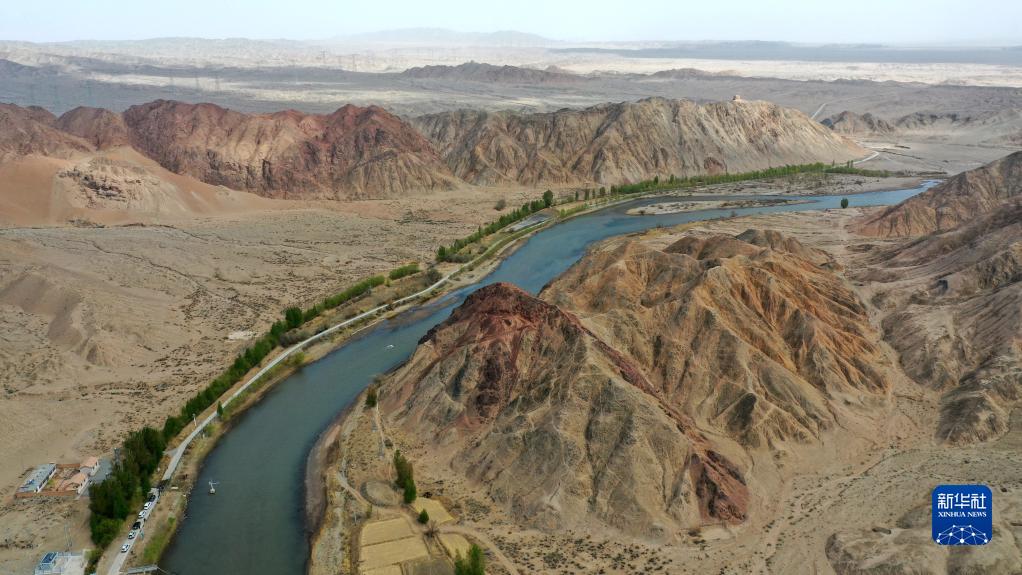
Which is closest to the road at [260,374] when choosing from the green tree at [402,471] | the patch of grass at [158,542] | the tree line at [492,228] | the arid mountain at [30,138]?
the patch of grass at [158,542]

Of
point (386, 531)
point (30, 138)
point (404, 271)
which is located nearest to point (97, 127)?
point (30, 138)

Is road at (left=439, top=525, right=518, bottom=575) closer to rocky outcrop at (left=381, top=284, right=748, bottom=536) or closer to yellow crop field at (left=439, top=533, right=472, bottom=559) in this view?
yellow crop field at (left=439, top=533, right=472, bottom=559)

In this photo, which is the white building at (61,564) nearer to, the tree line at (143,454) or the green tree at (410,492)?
→ the tree line at (143,454)

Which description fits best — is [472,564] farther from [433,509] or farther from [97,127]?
[97,127]

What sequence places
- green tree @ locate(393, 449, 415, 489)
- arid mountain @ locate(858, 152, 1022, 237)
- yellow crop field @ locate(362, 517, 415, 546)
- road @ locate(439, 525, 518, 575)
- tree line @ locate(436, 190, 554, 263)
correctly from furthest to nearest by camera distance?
arid mountain @ locate(858, 152, 1022, 237) → tree line @ locate(436, 190, 554, 263) → green tree @ locate(393, 449, 415, 489) → yellow crop field @ locate(362, 517, 415, 546) → road @ locate(439, 525, 518, 575)

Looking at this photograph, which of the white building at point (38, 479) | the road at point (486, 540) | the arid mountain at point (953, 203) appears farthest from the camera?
the arid mountain at point (953, 203)

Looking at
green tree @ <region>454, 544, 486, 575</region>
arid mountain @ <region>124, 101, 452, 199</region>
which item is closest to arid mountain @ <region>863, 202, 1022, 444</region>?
green tree @ <region>454, 544, 486, 575</region>
